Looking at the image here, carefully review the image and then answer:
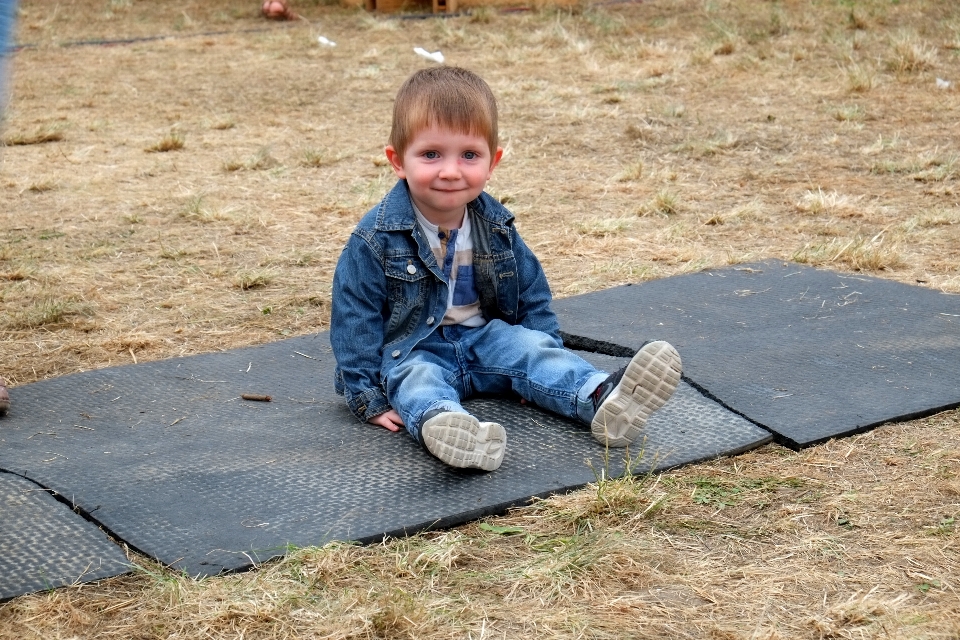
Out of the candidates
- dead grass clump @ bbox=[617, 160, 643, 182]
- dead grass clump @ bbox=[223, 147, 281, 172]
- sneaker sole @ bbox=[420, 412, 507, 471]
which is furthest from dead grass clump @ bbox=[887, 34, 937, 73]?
sneaker sole @ bbox=[420, 412, 507, 471]

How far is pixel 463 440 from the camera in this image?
2654 millimetres

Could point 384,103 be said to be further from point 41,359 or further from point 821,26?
point 41,359

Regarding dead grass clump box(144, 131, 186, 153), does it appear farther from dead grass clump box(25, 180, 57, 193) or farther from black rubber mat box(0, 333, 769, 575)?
black rubber mat box(0, 333, 769, 575)

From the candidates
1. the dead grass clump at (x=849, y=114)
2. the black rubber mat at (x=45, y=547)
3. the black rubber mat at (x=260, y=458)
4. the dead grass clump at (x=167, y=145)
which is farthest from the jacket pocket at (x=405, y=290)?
the dead grass clump at (x=849, y=114)

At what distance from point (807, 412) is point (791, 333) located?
64 centimetres

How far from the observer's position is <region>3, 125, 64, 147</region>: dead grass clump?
7.19 m

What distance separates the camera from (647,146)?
691 centimetres

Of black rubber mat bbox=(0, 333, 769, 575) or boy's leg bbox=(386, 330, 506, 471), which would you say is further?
boy's leg bbox=(386, 330, 506, 471)

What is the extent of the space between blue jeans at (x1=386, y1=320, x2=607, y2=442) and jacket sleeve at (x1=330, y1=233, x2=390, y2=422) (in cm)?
6

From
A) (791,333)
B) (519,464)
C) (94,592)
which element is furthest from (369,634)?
(791,333)

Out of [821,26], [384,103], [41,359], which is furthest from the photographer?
[821,26]

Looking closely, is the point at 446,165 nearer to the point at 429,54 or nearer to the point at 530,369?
the point at 530,369

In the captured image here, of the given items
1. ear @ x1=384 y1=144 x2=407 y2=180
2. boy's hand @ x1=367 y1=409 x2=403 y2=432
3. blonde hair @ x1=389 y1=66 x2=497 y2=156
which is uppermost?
blonde hair @ x1=389 y1=66 x2=497 y2=156

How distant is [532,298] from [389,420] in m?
0.55
